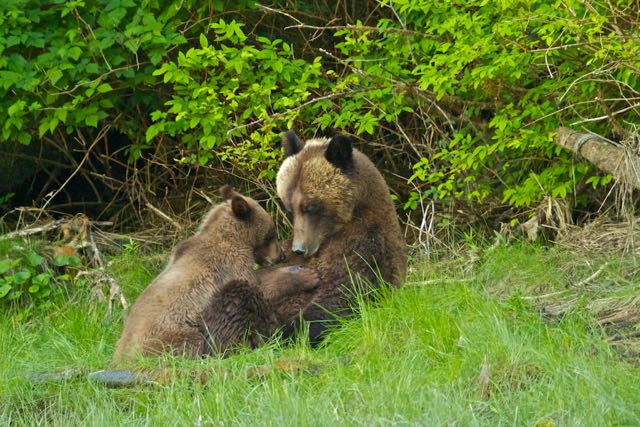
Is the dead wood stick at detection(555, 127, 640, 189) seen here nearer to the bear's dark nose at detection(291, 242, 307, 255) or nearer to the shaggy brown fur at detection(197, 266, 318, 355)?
the bear's dark nose at detection(291, 242, 307, 255)

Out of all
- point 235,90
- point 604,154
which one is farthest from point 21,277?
point 604,154

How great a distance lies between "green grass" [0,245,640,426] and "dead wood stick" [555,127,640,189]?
760 mm

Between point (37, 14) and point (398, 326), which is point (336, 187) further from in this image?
point (37, 14)

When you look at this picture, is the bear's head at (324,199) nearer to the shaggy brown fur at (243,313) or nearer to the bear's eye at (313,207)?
the bear's eye at (313,207)

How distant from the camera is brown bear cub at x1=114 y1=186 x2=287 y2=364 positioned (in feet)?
23.1

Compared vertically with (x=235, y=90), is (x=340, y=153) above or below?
above

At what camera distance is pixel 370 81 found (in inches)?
384

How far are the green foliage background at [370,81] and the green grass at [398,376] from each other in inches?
67.2

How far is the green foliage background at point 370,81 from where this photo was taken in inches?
343

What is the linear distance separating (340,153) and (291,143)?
65 centimetres

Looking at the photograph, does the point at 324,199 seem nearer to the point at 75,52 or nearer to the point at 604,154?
the point at 604,154

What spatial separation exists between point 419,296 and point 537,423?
8.24 feet

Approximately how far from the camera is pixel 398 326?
7020mm

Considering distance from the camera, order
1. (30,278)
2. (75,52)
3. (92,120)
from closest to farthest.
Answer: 1. (30,278)
2. (75,52)
3. (92,120)
